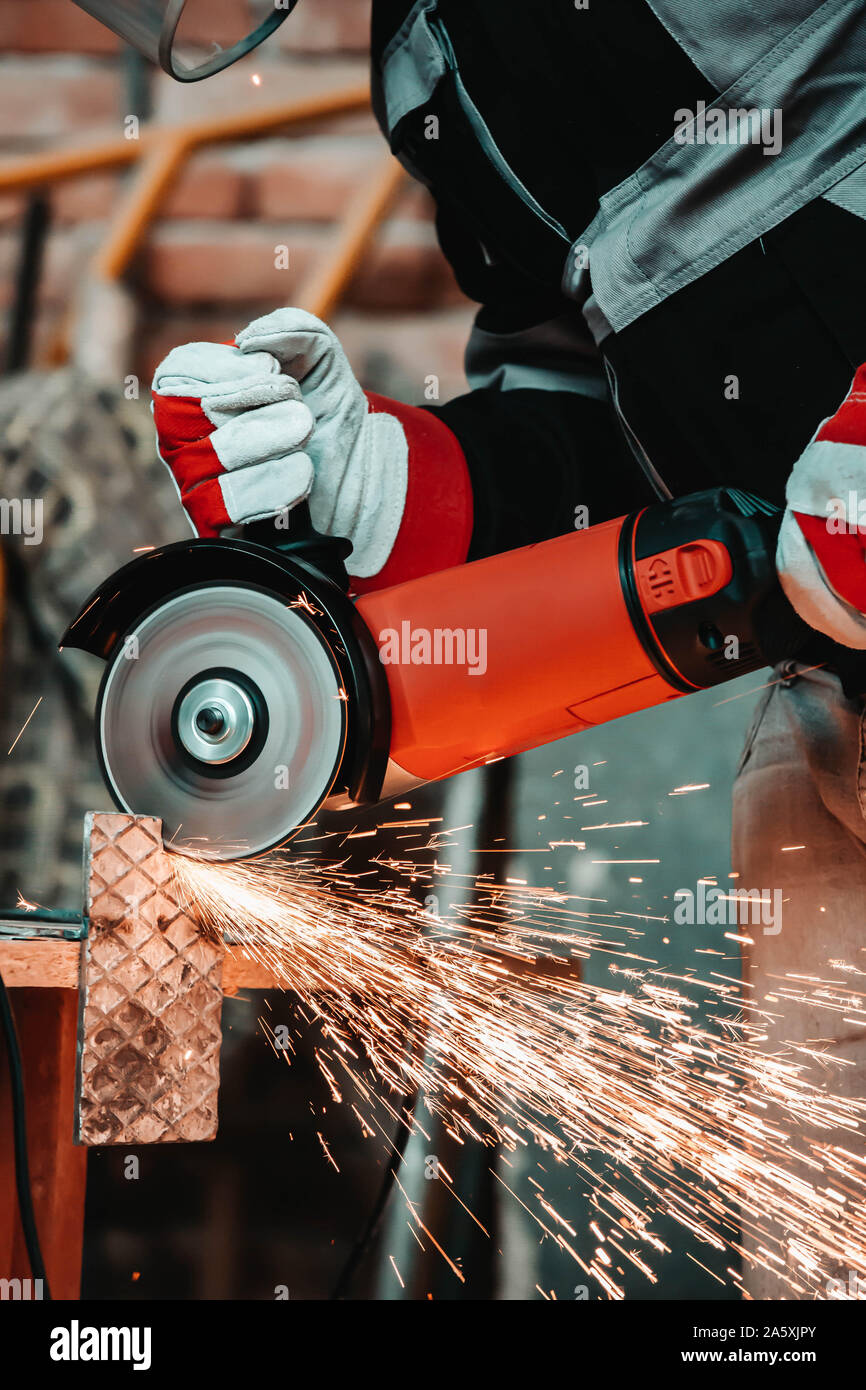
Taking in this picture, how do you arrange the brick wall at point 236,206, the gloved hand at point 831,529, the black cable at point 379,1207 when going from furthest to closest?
the brick wall at point 236,206
the black cable at point 379,1207
the gloved hand at point 831,529

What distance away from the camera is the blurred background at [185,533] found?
1.87m

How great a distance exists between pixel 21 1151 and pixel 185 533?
3.85 feet

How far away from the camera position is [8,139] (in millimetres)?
2092

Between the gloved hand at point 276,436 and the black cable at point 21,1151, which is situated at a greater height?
the gloved hand at point 276,436

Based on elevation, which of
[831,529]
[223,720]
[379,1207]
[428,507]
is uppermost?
[428,507]

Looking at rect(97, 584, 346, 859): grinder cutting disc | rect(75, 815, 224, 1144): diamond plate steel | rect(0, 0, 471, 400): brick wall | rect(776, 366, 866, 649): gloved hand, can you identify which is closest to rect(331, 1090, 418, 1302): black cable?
rect(75, 815, 224, 1144): diamond plate steel

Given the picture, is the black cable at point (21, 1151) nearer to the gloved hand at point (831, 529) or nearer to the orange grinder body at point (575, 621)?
the orange grinder body at point (575, 621)

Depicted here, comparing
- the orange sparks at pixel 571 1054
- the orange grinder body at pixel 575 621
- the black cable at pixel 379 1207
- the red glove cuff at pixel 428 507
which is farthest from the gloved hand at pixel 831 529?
the black cable at pixel 379 1207

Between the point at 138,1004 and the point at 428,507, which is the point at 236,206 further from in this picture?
the point at 138,1004

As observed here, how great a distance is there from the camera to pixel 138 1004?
1.07m

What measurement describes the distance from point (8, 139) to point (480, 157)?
1.33 meters

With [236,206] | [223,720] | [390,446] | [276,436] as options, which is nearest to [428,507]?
[390,446]

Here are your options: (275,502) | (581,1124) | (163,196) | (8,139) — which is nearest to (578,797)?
(581,1124)

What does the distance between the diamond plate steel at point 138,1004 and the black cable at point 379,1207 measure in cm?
80
